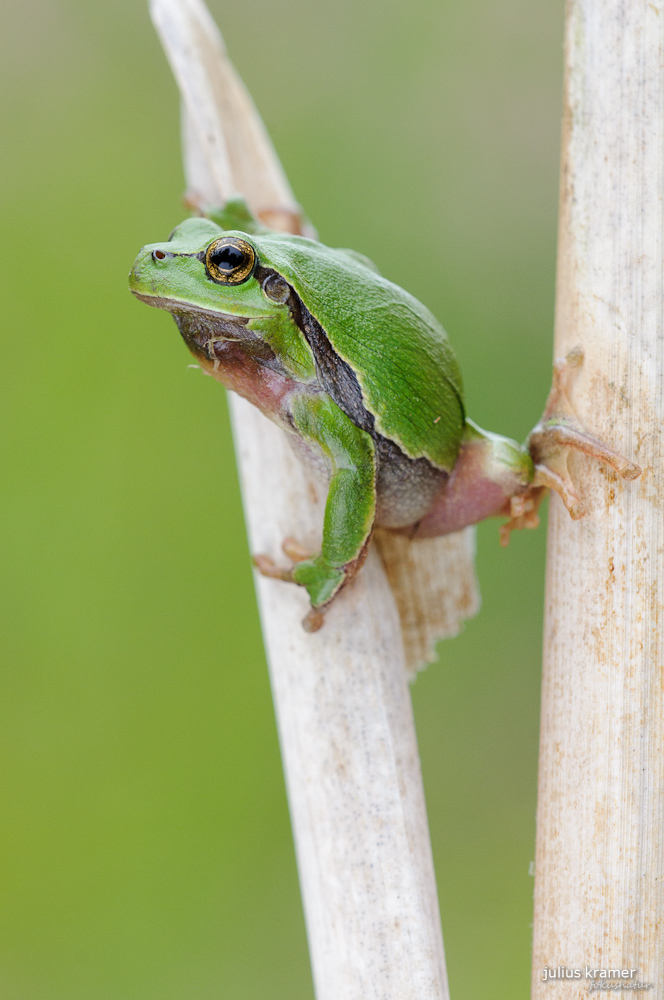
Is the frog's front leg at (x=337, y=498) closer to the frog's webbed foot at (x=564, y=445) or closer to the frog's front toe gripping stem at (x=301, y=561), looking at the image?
the frog's front toe gripping stem at (x=301, y=561)

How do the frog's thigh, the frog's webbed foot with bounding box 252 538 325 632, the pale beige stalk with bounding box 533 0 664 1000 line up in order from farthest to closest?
1. the frog's webbed foot with bounding box 252 538 325 632
2. the frog's thigh
3. the pale beige stalk with bounding box 533 0 664 1000

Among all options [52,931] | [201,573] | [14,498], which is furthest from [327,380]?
[52,931]

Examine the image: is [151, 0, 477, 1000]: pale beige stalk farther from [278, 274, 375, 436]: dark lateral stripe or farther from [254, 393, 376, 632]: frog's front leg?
[278, 274, 375, 436]: dark lateral stripe

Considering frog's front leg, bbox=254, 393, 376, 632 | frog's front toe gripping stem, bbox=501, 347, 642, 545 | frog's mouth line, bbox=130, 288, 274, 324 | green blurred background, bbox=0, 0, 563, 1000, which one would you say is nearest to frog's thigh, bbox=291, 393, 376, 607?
frog's front leg, bbox=254, 393, 376, 632

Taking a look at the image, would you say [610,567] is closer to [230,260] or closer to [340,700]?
[340,700]

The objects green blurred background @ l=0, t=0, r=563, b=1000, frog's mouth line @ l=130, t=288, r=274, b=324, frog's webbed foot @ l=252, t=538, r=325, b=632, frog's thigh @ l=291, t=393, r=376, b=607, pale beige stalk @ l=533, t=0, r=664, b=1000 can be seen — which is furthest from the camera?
green blurred background @ l=0, t=0, r=563, b=1000

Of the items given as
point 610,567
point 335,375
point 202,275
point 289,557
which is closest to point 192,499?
point 289,557
